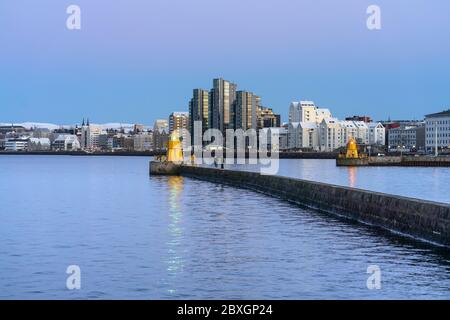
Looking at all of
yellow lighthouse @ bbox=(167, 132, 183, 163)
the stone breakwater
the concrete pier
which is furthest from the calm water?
the concrete pier

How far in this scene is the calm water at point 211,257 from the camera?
2042 centimetres

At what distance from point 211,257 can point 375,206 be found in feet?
39.3

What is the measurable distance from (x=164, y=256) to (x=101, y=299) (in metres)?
7.07

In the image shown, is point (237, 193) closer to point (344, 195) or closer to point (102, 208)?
point (102, 208)

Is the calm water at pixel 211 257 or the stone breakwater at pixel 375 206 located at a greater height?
the stone breakwater at pixel 375 206

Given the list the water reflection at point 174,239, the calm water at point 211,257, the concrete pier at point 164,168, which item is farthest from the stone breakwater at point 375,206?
the concrete pier at point 164,168

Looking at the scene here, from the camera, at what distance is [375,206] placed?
1406 inches

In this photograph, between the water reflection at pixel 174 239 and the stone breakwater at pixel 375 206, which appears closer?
the water reflection at pixel 174 239

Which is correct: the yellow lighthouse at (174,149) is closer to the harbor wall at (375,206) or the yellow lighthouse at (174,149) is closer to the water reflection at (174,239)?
the harbor wall at (375,206)

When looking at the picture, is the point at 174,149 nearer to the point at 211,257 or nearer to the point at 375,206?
the point at 375,206

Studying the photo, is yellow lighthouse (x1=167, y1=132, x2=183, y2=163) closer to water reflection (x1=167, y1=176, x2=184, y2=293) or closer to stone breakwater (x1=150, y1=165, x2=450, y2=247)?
stone breakwater (x1=150, y1=165, x2=450, y2=247)

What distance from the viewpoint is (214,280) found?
21688 mm

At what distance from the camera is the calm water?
20.4 m
